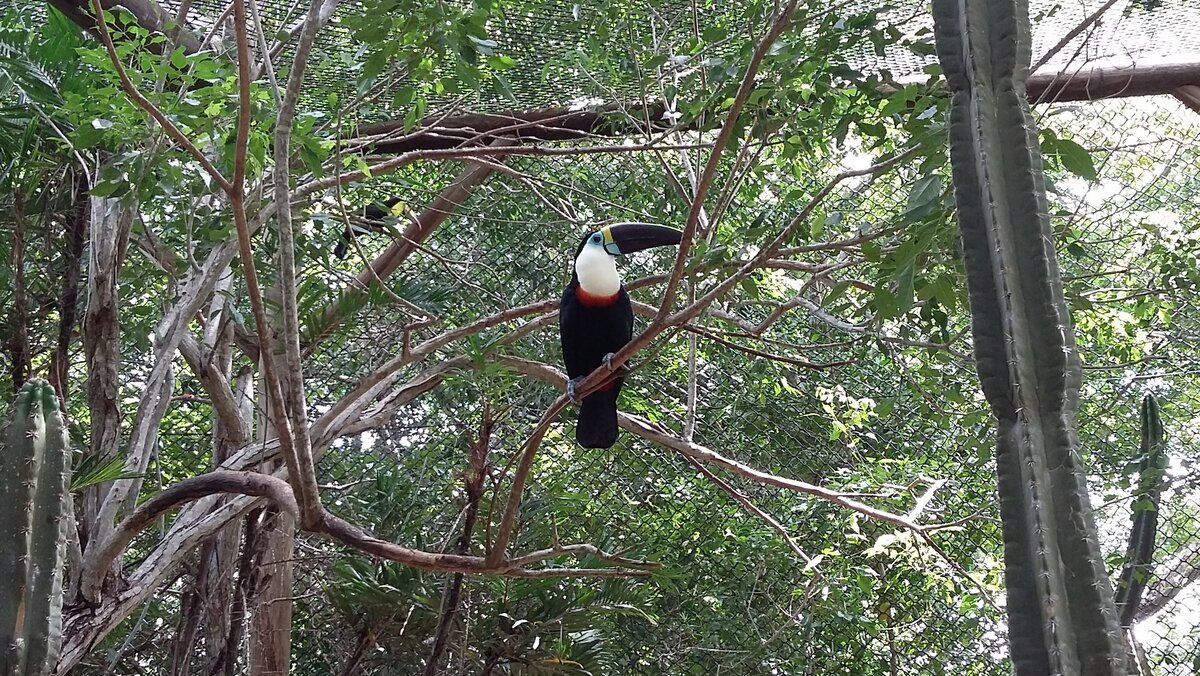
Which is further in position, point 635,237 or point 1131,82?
point 635,237

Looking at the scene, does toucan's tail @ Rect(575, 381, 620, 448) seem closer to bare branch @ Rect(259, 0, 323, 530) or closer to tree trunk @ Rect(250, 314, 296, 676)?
tree trunk @ Rect(250, 314, 296, 676)

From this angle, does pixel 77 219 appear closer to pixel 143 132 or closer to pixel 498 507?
pixel 143 132

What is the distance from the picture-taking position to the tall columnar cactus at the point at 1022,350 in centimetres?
72

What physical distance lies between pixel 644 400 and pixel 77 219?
146 cm

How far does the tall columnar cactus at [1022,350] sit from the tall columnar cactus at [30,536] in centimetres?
119

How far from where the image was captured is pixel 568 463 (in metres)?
2.73

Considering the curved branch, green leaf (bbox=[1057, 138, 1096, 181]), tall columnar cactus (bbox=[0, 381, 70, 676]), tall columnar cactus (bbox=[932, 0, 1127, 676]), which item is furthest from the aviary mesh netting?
tall columnar cactus (bbox=[932, 0, 1127, 676])

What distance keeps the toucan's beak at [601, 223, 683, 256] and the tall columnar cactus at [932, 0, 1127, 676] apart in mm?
1370

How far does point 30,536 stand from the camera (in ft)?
4.53

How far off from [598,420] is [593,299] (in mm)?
313

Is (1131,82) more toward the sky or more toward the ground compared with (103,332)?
more toward the sky

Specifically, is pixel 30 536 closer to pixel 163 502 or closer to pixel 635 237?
pixel 163 502

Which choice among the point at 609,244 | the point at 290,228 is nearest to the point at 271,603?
the point at 609,244

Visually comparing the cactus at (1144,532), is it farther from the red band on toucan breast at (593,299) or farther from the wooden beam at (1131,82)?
the red band on toucan breast at (593,299)
